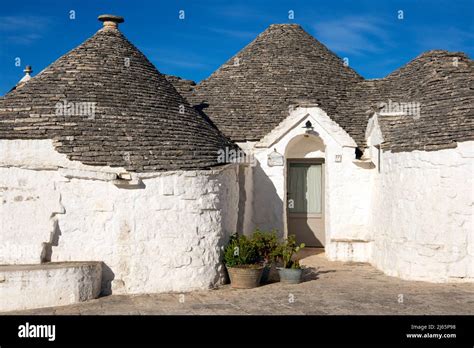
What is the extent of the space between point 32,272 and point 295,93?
9.37 metres

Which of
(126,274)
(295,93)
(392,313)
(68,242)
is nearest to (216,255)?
(126,274)

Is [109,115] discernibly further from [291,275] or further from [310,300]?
[310,300]

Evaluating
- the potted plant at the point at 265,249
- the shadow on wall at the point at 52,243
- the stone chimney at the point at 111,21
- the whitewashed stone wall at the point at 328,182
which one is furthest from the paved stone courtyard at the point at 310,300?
the stone chimney at the point at 111,21

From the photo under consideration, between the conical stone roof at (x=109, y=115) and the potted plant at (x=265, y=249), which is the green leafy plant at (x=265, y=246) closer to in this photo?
the potted plant at (x=265, y=249)

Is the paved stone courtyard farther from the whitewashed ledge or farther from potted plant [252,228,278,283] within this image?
potted plant [252,228,278,283]

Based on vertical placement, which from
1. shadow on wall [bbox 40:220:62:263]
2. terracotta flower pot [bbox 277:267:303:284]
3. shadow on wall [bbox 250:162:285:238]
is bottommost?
terracotta flower pot [bbox 277:267:303:284]

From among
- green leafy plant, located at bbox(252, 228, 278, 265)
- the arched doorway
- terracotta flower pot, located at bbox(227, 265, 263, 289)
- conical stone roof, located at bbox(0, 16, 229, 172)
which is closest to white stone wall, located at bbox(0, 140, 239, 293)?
conical stone roof, located at bbox(0, 16, 229, 172)

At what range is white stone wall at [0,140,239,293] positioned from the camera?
9969 millimetres

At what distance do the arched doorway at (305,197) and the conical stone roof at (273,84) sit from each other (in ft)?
4.43

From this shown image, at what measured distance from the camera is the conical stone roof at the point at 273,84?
15109 mm

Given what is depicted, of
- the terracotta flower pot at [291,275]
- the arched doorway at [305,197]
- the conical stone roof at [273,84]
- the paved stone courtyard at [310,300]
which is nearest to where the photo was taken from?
the paved stone courtyard at [310,300]

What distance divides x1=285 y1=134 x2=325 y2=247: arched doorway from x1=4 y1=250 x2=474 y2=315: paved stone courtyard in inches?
155

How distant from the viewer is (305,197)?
15.5 meters

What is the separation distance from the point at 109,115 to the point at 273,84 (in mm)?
6516
